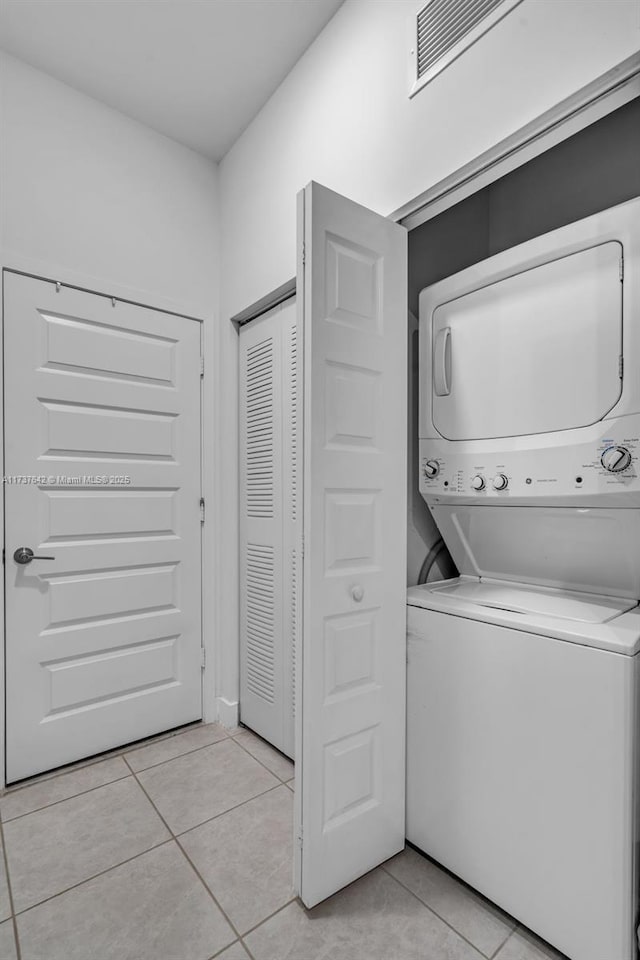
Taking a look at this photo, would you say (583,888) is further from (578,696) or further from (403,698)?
(403,698)

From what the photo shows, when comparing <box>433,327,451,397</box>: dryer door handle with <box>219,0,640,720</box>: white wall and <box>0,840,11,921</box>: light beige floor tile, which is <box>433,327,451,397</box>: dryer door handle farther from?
<box>0,840,11,921</box>: light beige floor tile

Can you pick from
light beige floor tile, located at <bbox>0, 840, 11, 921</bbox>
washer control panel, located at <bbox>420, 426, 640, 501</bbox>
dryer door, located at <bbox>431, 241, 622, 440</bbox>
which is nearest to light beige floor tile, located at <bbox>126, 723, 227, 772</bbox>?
light beige floor tile, located at <bbox>0, 840, 11, 921</bbox>

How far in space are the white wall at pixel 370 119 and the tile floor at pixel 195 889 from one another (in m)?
0.74

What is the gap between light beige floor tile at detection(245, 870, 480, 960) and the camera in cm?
129

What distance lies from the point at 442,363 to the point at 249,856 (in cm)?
180

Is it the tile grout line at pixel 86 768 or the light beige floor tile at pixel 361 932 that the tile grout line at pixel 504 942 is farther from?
the tile grout line at pixel 86 768

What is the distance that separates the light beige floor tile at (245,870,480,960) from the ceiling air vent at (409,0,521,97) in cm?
243

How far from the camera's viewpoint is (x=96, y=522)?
2.22 metres

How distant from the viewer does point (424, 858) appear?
163 centimetres

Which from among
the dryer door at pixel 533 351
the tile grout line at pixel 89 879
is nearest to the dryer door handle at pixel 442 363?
the dryer door at pixel 533 351

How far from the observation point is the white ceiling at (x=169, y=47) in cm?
180

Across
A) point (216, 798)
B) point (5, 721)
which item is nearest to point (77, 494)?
point (5, 721)

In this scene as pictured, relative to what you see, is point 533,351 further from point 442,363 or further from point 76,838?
point 76,838

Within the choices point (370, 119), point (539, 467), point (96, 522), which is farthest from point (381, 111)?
point (96, 522)
